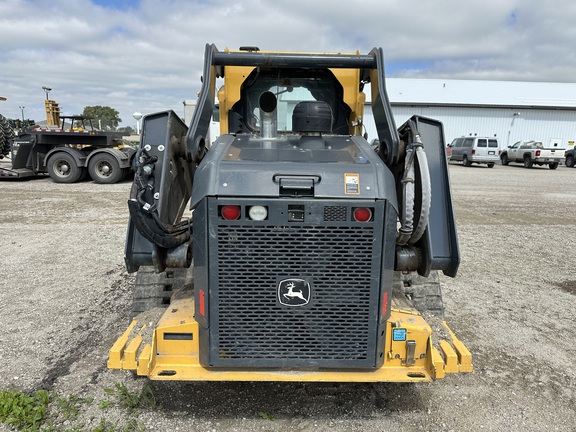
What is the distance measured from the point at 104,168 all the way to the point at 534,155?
22.4m

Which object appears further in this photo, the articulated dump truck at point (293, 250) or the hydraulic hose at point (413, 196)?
→ the hydraulic hose at point (413, 196)

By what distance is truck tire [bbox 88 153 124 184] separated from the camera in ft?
47.7

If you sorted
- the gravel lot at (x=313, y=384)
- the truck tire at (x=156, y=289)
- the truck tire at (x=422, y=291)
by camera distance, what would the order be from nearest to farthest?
the gravel lot at (x=313, y=384) < the truck tire at (x=156, y=289) < the truck tire at (x=422, y=291)

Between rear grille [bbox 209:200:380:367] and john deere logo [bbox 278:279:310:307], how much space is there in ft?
0.09

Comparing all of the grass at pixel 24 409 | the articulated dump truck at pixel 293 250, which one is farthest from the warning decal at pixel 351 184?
the grass at pixel 24 409

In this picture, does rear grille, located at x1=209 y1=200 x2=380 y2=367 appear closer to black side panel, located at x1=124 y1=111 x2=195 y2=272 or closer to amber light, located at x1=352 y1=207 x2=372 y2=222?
amber light, located at x1=352 y1=207 x2=372 y2=222

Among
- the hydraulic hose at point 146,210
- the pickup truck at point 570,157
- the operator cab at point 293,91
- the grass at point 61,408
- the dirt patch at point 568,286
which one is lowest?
the grass at point 61,408

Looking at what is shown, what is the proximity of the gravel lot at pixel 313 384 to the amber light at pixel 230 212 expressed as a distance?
54.3 inches

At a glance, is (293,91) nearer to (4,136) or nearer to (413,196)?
(413,196)

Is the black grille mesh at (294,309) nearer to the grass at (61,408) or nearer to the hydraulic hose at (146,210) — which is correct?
the hydraulic hose at (146,210)

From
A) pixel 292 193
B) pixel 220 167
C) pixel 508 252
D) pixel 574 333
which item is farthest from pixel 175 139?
pixel 508 252

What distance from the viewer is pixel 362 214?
2516 millimetres

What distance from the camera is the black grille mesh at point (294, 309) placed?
8.31ft

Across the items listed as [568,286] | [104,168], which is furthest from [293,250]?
[104,168]
